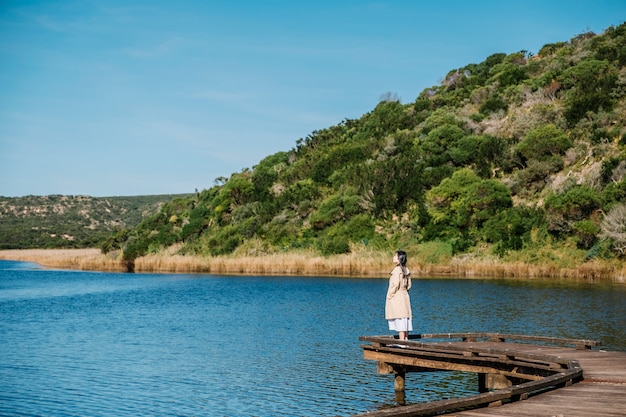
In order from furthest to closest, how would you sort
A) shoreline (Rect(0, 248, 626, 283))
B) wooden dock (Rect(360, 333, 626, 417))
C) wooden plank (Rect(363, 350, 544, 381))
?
shoreline (Rect(0, 248, 626, 283)) < wooden plank (Rect(363, 350, 544, 381)) < wooden dock (Rect(360, 333, 626, 417))

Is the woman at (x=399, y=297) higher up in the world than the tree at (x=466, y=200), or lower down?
lower down

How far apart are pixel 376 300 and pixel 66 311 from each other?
15.9m

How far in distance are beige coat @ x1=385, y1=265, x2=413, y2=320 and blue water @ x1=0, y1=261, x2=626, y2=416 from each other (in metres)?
1.90

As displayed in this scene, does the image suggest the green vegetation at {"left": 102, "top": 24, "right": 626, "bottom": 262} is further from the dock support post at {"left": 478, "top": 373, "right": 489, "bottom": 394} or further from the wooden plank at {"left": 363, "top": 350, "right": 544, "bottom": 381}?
the wooden plank at {"left": 363, "top": 350, "right": 544, "bottom": 381}

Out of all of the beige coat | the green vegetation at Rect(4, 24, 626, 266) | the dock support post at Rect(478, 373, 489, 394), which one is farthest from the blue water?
the green vegetation at Rect(4, 24, 626, 266)

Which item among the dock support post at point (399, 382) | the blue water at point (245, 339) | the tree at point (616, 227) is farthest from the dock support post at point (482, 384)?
the tree at point (616, 227)

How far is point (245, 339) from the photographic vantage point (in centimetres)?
2627

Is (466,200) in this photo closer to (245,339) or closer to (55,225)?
(245,339)

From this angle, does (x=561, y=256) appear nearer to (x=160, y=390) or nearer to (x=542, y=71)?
(x=160, y=390)

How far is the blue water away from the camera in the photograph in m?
16.9

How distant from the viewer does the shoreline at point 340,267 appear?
45759 millimetres

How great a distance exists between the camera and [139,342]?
2631 centimetres

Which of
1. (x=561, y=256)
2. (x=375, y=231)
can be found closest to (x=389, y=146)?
(x=375, y=231)

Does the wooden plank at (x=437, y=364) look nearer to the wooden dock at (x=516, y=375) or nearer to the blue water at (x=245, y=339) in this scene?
the wooden dock at (x=516, y=375)
